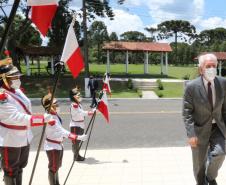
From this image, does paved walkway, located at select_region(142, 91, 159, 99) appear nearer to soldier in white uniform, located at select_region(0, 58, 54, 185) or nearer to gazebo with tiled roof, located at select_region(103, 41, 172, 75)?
gazebo with tiled roof, located at select_region(103, 41, 172, 75)

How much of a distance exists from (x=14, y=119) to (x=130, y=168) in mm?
3722

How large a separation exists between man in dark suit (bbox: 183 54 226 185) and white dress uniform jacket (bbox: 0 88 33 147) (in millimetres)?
2206

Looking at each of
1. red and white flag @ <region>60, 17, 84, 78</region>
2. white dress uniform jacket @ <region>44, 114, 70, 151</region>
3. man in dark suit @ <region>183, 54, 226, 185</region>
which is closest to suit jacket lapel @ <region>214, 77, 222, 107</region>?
man in dark suit @ <region>183, 54, 226, 185</region>

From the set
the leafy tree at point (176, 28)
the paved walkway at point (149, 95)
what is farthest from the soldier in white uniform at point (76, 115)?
the leafy tree at point (176, 28)

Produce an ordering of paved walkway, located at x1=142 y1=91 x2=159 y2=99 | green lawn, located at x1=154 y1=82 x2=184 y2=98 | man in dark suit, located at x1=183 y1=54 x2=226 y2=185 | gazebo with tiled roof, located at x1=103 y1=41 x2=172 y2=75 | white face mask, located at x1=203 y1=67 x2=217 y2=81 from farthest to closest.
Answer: gazebo with tiled roof, located at x1=103 y1=41 x2=172 y2=75, green lawn, located at x1=154 y1=82 x2=184 y2=98, paved walkway, located at x1=142 y1=91 x2=159 y2=99, man in dark suit, located at x1=183 y1=54 x2=226 y2=185, white face mask, located at x1=203 y1=67 x2=217 y2=81

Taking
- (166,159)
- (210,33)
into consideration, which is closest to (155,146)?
(166,159)

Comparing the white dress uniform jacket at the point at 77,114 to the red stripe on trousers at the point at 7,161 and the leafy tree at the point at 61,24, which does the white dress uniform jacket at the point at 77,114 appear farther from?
the leafy tree at the point at 61,24

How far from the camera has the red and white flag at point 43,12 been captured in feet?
13.7

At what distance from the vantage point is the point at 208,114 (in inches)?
226

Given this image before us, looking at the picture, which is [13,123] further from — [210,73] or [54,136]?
[210,73]

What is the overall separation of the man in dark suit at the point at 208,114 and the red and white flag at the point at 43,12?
238 centimetres

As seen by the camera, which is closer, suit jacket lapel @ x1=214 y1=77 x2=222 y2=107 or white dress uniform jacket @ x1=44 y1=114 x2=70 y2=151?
suit jacket lapel @ x1=214 y1=77 x2=222 y2=107

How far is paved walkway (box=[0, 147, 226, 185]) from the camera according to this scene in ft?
23.4

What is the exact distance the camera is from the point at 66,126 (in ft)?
45.3
